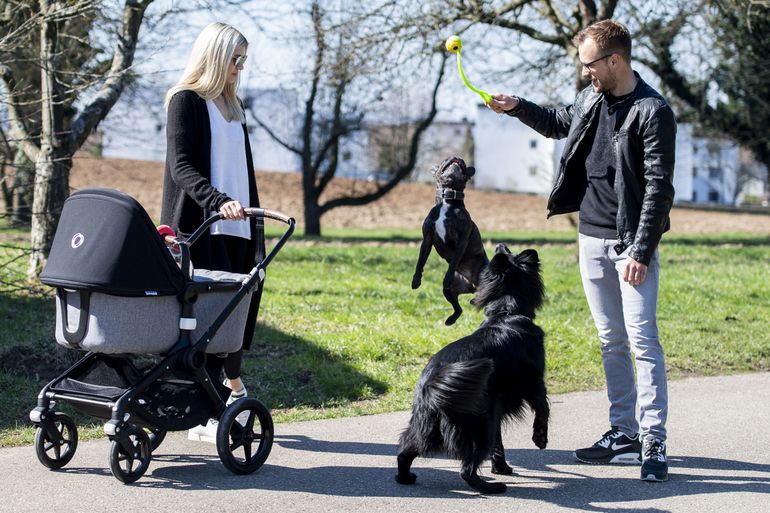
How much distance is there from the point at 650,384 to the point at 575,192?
1106 mm

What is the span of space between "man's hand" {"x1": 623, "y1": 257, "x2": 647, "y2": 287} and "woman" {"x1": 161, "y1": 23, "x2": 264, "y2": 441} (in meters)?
1.94

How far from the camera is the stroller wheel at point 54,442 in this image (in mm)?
4398

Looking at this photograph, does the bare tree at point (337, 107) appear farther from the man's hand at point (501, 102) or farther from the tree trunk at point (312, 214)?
the man's hand at point (501, 102)

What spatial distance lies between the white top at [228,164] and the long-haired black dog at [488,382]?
1.37m

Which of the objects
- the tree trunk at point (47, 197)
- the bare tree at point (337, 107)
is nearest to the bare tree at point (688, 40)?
the bare tree at point (337, 107)

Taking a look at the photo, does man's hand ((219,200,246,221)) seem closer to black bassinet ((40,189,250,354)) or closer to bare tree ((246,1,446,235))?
black bassinet ((40,189,250,354))

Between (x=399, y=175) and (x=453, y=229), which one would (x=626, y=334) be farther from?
(x=399, y=175)

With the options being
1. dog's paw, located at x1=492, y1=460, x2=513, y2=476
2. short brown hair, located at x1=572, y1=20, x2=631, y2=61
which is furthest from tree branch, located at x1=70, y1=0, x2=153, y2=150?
dog's paw, located at x1=492, y1=460, x2=513, y2=476

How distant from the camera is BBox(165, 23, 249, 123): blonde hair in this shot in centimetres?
474

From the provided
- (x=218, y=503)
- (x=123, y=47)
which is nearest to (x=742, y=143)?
(x=123, y=47)

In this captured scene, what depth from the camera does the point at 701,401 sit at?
639 centimetres

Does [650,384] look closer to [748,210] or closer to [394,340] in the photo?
[394,340]

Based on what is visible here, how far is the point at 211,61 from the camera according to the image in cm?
477

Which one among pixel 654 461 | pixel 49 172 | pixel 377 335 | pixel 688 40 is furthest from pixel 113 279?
pixel 688 40
